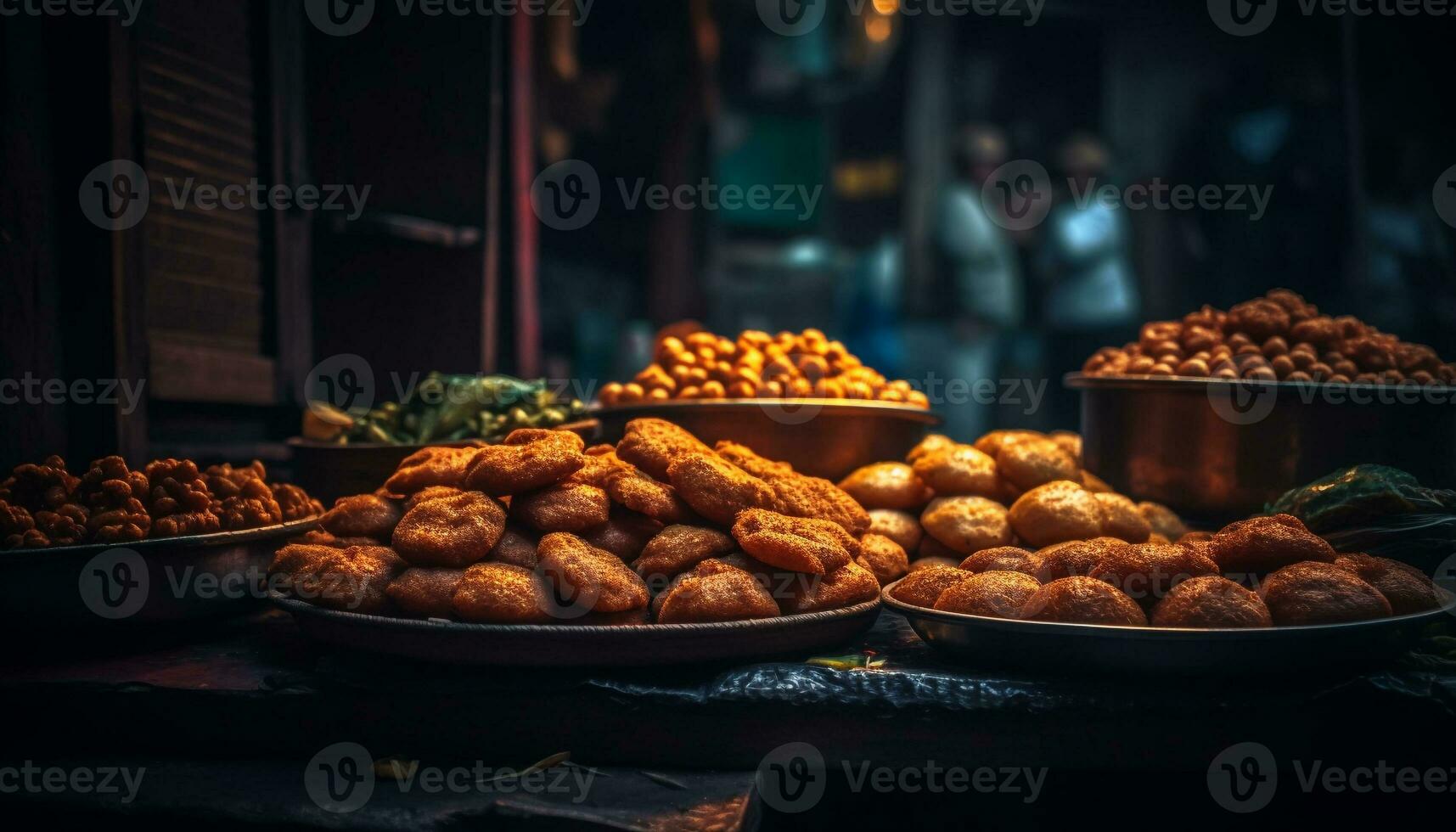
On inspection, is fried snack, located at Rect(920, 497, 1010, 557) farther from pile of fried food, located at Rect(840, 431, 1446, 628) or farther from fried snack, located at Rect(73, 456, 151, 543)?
fried snack, located at Rect(73, 456, 151, 543)

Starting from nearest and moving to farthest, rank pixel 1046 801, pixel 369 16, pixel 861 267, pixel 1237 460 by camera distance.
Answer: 1. pixel 1046 801
2. pixel 1237 460
3. pixel 369 16
4. pixel 861 267

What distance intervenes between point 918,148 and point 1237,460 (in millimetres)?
5547

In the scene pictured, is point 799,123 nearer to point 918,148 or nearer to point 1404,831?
point 918,148

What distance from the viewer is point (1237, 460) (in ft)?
8.87

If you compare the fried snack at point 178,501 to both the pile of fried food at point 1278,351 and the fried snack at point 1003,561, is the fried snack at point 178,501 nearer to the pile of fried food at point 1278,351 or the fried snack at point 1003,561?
the fried snack at point 1003,561

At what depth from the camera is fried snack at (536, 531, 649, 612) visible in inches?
69.1

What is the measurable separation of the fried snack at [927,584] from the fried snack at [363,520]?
114 cm

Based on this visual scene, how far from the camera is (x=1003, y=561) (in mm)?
2051

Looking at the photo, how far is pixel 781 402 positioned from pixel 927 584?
1030 millimetres

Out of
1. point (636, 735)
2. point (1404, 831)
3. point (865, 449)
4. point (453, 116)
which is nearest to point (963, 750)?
point (636, 735)

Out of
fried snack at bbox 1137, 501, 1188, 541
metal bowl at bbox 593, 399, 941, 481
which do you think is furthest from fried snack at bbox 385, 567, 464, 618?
fried snack at bbox 1137, 501, 1188, 541

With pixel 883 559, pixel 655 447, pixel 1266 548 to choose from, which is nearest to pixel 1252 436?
pixel 1266 548

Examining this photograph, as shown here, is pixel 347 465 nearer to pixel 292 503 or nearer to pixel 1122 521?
pixel 292 503

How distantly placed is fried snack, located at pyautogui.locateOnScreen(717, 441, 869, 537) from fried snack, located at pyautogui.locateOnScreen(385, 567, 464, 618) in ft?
2.37
